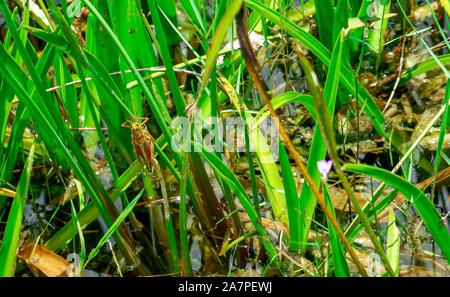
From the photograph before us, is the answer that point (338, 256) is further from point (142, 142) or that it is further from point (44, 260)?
point (44, 260)

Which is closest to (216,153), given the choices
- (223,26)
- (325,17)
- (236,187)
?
(236,187)

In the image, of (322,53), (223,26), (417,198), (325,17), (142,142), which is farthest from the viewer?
(325,17)

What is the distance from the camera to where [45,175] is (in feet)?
5.30

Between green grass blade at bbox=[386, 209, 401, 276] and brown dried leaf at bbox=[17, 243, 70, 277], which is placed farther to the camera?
brown dried leaf at bbox=[17, 243, 70, 277]

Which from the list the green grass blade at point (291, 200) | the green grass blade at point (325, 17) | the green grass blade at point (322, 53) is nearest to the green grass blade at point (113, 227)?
the green grass blade at point (291, 200)

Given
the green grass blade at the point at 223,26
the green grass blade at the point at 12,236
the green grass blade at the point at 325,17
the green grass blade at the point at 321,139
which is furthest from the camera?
the green grass blade at the point at 325,17

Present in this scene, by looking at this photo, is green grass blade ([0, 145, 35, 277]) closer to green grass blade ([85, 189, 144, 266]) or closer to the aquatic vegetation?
the aquatic vegetation

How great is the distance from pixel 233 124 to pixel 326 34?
33 centimetres

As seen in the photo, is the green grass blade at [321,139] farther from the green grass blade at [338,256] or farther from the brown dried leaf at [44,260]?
the brown dried leaf at [44,260]

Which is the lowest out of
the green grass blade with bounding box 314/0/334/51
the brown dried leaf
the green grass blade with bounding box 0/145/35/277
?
the brown dried leaf

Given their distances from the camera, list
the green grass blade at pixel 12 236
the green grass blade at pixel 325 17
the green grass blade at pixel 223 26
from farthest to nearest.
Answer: the green grass blade at pixel 325 17
the green grass blade at pixel 12 236
the green grass blade at pixel 223 26

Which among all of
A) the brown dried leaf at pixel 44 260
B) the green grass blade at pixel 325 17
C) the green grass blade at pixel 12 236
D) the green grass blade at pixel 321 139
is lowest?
the brown dried leaf at pixel 44 260

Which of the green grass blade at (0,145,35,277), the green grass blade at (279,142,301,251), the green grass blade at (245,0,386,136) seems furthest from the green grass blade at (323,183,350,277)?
the green grass blade at (0,145,35,277)
